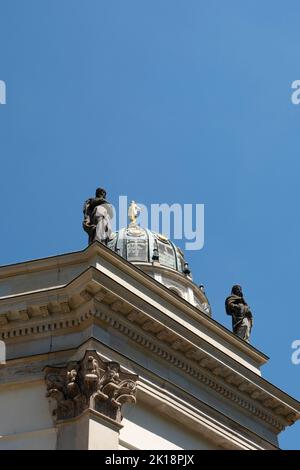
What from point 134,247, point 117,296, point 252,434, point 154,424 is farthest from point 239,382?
point 134,247

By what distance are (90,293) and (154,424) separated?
3.79 meters

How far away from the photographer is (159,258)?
144ft

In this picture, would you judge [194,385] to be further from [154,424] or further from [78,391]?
[78,391]

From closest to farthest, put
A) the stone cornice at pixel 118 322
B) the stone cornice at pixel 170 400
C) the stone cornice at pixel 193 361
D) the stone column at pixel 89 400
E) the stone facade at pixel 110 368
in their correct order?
the stone column at pixel 89 400 < the stone facade at pixel 110 368 < the stone cornice at pixel 170 400 < the stone cornice at pixel 118 322 < the stone cornice at pixel 193 361

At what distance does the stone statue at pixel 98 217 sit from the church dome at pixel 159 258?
1829 cm

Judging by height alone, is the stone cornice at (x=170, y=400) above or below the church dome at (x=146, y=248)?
below

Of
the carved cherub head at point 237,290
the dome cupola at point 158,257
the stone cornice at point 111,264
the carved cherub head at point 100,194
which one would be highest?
the dome cupola at point 158,257

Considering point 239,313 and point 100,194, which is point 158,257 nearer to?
point 239,313

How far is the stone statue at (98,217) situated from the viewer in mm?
22875

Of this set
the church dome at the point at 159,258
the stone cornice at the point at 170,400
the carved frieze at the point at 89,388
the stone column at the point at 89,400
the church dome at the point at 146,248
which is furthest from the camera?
the church dome at the point at 146,248

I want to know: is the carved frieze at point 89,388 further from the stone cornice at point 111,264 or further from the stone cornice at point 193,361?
the stone cornice at point 111,264

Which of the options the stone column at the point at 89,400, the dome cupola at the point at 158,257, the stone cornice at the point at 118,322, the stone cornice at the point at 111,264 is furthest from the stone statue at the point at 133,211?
the stone column at the point at 89,400

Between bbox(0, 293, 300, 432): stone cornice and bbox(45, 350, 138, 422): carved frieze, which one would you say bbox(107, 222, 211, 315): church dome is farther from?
bbox(45, 350, 138, 422): carved frieze
